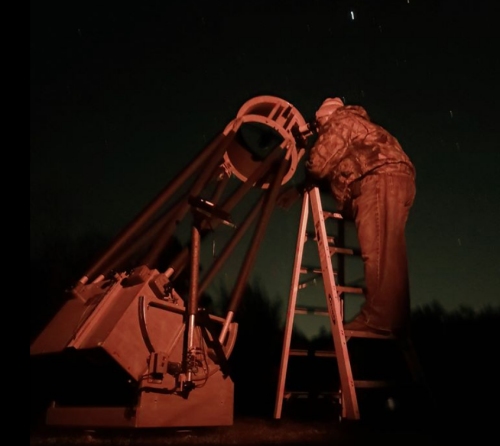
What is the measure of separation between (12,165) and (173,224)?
79.0 inches

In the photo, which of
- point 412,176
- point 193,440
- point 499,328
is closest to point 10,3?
point 193,440

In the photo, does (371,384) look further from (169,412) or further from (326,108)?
(326,108)

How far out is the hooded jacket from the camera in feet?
15.1

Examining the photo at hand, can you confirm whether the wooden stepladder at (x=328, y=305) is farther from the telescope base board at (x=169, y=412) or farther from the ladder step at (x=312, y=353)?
the telescope base board at (x=169, y=412)

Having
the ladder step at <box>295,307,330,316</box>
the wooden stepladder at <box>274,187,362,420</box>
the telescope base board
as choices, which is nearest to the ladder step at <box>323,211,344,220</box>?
the wooden stepladder at <box>274,187,362,420</box>

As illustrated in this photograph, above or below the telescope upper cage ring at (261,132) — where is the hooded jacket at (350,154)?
below

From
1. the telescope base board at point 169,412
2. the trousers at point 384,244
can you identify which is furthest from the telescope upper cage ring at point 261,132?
the telescope base board at point 169,412

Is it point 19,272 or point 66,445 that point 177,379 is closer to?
point 66,445

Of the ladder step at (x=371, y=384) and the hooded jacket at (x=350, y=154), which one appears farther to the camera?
the hooded jacket at (x=350, y=154)

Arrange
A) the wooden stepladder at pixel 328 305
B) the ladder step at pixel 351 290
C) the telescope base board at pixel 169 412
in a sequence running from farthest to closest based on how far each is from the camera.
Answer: the ladder step at pixel 351 290, the wooden stepladder at pixel 328 305, the telescope base board at pixel 169 412

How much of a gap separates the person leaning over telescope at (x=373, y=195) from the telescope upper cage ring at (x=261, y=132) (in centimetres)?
66

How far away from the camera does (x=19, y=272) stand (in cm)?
323

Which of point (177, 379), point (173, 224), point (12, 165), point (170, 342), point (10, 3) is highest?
point (10, 3)

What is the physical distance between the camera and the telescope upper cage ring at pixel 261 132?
570 centimetres
